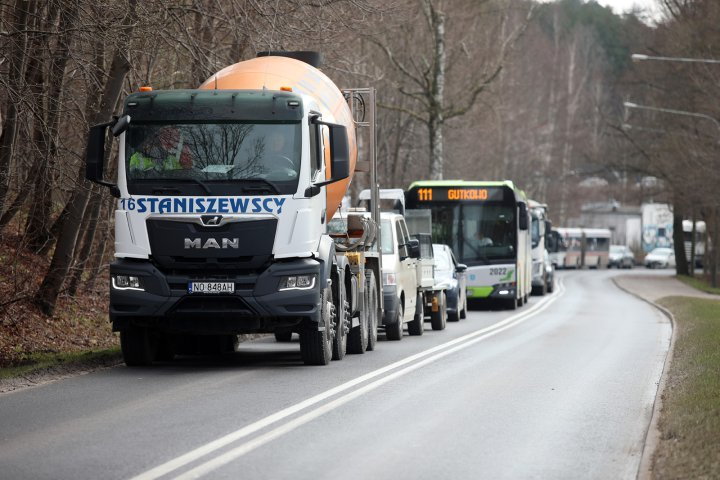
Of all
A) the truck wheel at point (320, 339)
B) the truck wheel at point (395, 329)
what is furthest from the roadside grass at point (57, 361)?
the truck wheel at point (395, 329)

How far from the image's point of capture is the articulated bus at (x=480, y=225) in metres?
35.4

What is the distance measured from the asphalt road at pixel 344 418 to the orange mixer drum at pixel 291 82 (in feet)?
9.28

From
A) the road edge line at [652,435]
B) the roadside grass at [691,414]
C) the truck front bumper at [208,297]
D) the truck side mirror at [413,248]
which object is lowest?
the road edge line at [652,435]

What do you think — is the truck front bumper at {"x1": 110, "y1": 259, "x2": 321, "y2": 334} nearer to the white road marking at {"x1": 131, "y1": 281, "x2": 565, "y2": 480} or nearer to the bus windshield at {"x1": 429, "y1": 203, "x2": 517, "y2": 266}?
the white road marking at {"x1": 131, "y1": 281, "x2": 565, "y2": 480}

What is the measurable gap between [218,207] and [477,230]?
20.9m

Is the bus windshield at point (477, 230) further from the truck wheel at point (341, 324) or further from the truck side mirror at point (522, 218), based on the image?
the truck wheel at point (341, 324)

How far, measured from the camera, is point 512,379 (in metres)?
15.4

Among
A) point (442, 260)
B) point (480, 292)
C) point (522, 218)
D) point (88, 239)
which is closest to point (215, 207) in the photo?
point (88, 239)

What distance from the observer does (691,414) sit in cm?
1138

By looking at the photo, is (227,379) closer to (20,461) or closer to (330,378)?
(330,378)

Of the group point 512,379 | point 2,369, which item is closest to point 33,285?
point 2,369

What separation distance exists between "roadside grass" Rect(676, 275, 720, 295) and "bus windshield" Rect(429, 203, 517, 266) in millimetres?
20246

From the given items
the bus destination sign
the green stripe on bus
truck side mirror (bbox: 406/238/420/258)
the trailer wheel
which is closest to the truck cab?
the trailer wheel

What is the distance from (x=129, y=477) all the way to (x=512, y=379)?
7.62 meters
